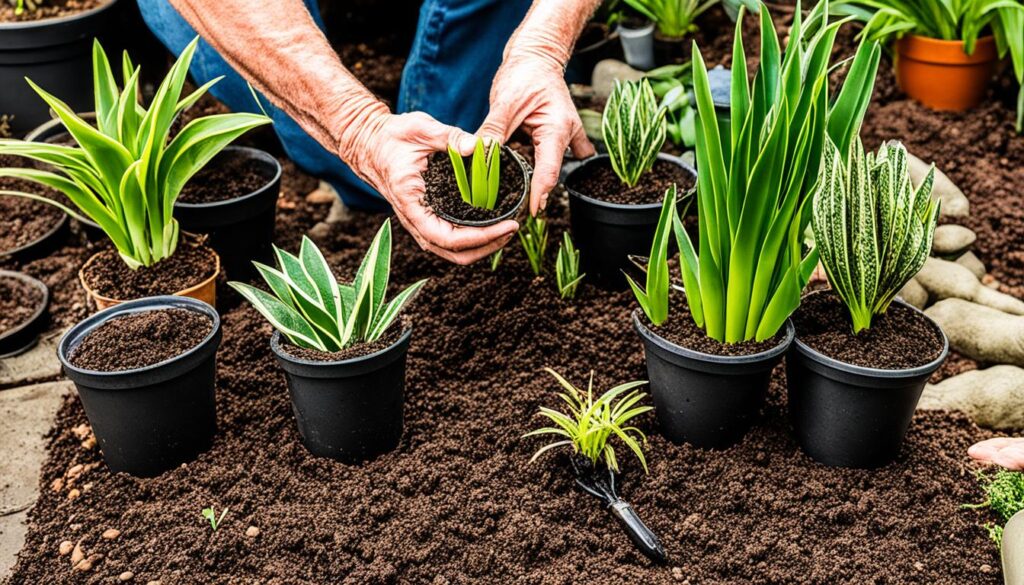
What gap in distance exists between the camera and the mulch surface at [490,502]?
6.06 ft

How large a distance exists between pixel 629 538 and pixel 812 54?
98 cm

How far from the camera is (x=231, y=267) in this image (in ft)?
9.11

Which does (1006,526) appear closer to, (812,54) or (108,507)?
(812,54)

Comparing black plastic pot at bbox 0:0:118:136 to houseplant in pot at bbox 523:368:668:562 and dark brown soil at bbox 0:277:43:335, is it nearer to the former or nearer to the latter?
dark brown soil at bbox 0:277:43:335

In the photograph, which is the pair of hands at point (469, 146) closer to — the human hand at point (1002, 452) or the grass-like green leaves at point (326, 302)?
the grass-like green leaves at point (326, 302)

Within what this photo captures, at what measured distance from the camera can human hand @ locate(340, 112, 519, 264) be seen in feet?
6.96

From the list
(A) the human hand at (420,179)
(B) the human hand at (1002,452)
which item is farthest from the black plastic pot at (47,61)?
(B) the human hand at (1002,452)

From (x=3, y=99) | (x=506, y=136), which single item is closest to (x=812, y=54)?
(x=506, y=136)

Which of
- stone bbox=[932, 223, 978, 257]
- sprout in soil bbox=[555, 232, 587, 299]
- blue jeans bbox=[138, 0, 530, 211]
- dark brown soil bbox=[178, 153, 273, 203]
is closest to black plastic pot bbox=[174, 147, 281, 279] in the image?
dark brown soil bbox=[178, 153, 273, 203]

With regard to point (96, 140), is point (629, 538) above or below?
below

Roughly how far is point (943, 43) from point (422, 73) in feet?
5.93

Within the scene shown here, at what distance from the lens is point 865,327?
2.00m

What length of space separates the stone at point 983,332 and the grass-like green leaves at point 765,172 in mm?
698

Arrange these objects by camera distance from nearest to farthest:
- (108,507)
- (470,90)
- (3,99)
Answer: (108,507) < (470,90) < (3,99)
